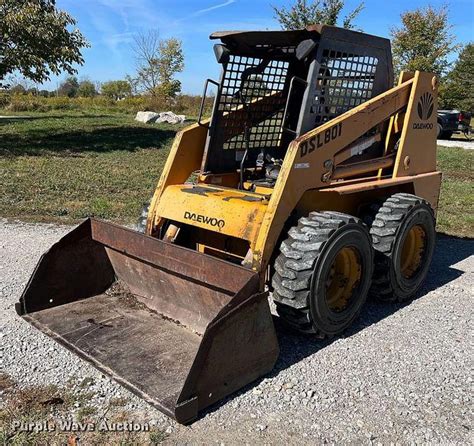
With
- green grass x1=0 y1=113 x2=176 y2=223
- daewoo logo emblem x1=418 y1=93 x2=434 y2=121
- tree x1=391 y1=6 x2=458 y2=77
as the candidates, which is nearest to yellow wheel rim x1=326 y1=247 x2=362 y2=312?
daewoo logo emblem x1=418 y1=93 x2=434 y2=121

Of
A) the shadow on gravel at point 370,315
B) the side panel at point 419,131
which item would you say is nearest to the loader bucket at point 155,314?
the shadow on gravel at point 370,315

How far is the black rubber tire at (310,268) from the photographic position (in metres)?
3.94

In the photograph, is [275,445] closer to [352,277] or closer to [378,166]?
[352,277]

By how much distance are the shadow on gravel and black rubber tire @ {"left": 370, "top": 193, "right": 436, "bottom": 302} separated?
182 mm

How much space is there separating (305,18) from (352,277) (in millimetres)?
17933

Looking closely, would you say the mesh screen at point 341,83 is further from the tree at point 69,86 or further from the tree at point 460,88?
the tree at point 69,86

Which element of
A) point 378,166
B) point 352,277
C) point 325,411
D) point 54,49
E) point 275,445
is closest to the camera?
point 275,445

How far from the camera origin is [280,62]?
531cm

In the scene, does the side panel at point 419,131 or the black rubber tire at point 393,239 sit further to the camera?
the side panel at point 419,131

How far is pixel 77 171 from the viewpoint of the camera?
1197 cm

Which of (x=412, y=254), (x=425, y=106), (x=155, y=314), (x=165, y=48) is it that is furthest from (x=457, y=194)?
(x=165, y=48)

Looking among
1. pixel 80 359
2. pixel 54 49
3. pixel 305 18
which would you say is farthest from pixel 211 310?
pixel 305 18

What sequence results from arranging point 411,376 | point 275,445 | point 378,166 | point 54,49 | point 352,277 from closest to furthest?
point 275,445 → point 411,376 → point 352,277 → point 378,166 → point 54,49

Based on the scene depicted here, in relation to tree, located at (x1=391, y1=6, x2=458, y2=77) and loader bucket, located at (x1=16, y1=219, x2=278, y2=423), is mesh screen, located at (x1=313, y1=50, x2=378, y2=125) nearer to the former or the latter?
loader bucket, located at (x1=16, y1=219, x2=278, y2=423)
